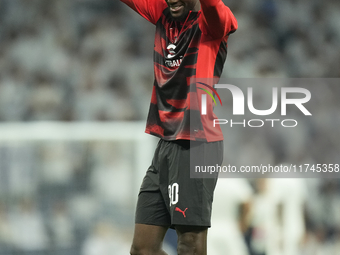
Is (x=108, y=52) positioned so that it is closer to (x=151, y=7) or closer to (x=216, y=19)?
(x=151, y=7)

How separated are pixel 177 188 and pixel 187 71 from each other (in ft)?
1.50

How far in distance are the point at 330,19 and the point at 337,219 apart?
1487 mm

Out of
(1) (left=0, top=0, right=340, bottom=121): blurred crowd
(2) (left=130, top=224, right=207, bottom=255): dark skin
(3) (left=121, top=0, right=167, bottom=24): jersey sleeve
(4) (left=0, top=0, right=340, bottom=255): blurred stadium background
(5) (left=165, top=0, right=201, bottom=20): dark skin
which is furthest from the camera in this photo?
(1) (left=0, top=0, right=340, bottom=121): blurred crowd

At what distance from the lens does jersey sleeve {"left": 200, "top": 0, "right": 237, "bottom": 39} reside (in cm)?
144

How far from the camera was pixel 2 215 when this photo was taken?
2.75m

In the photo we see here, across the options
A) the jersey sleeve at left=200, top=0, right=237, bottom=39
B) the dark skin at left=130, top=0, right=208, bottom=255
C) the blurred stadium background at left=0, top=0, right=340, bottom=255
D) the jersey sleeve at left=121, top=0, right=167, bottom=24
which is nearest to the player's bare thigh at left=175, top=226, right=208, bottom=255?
the dark skin at left=130, top=0, right=208, bottom=255

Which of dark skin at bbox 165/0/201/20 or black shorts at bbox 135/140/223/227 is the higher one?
dark skin at bbox 165/0/201/20

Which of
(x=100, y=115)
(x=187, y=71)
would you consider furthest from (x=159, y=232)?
(x=100, y=115)

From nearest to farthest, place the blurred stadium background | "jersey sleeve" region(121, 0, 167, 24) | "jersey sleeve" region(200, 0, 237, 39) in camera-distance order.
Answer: "jersey sleeve" region(200, 0, 237, 39) < "jersey sleeve" region(121, 0, 167, 24) < the blurred stadium background

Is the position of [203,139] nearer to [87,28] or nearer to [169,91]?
[169,91]

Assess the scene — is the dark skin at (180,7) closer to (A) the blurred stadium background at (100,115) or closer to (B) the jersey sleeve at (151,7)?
(B) the jersey sleeve at (151,7)

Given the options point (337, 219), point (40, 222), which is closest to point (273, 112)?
point (337, 219)

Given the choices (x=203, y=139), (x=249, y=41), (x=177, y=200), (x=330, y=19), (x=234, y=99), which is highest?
(x=330, y=19)

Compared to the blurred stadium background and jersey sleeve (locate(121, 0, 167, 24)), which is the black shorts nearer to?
jersey sleeve (locate(121, 0, 167, 24))
